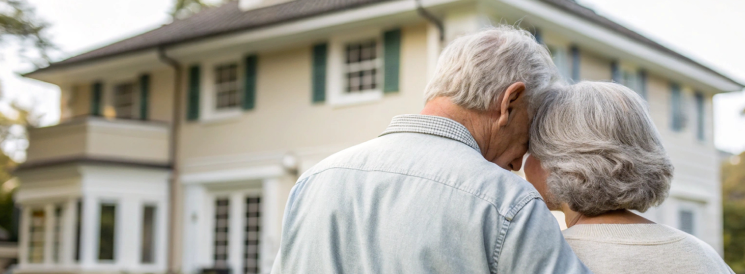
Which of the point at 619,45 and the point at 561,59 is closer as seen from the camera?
the point at 561,59

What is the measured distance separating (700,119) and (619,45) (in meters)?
4.93

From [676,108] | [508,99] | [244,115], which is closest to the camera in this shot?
[508,99]

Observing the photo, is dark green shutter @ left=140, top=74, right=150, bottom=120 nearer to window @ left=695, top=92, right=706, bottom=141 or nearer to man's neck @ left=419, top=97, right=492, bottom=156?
window @ left=695, top=92, right=706, bottom=141

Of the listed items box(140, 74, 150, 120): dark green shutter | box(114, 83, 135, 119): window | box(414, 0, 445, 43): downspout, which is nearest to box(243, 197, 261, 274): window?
box(140, 74, 150, 120): dark green shutter

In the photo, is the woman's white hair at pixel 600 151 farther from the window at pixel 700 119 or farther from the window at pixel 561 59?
the window at pixel 700 119

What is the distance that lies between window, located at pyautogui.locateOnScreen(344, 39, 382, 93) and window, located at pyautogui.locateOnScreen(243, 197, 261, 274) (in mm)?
2818

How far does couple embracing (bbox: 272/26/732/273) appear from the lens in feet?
5.41

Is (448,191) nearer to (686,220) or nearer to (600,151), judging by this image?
(600,151)

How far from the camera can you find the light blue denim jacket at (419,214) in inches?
64.1

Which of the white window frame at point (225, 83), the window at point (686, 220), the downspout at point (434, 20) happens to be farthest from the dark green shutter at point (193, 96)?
the window at point (686, 220)

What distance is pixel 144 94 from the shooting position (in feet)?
53.4

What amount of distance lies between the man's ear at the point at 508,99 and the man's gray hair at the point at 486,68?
1 centimetres

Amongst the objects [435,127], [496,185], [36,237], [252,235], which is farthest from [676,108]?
[496,185]

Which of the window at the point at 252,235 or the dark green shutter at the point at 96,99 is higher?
the dark green shutter at the point at 96,99
